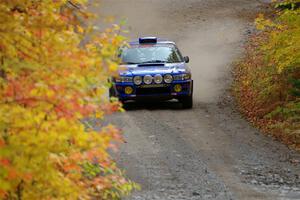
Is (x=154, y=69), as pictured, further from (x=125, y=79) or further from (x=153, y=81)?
(x=125, y=79)

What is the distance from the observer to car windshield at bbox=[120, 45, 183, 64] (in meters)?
17.0

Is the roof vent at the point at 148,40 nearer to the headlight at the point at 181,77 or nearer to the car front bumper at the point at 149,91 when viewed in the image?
the headlight at the point at 181,77

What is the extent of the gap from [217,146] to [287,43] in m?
2.67

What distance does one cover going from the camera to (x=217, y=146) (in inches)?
513

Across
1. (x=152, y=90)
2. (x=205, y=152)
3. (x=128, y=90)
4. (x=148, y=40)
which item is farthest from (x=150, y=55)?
(x=205, y=152)

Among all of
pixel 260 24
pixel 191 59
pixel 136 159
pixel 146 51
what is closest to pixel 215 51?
pixel 191 59

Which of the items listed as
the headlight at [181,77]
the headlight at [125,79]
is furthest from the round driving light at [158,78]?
the headlight at [125,79]

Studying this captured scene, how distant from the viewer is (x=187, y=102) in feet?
55.8

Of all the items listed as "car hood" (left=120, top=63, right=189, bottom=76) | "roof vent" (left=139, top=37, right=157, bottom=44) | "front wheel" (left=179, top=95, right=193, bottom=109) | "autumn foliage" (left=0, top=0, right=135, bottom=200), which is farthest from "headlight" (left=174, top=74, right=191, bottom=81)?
"autumn foliage" (left=0, top=0, right=135, bottom=200)

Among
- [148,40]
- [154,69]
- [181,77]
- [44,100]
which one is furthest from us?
[148,40]

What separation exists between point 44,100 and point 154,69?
1239 centimetres

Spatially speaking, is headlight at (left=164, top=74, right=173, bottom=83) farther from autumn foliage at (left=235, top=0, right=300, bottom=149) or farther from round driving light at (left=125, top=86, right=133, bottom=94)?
autumn foliage at (left=235, top=0, right=300, bottom=149)

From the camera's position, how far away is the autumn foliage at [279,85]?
1365 centimetres

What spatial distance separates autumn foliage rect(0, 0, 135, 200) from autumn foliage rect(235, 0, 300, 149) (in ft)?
29.4
